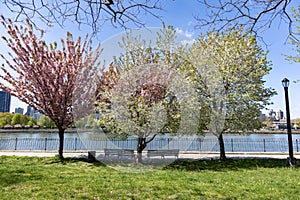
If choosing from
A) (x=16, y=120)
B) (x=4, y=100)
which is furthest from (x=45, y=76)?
(x=4, y=100)

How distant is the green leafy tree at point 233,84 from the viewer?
9.76 meters

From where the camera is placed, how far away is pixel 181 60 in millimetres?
10750

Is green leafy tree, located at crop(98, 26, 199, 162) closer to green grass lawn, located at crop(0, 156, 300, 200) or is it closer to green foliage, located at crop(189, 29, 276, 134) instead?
green foliage, located at crop(189, 29, 276, 134)

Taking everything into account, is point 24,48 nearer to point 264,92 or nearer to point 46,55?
point 46,55

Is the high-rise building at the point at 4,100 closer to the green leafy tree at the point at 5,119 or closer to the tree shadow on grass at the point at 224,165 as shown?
the green leafy tree at the point at 5,119

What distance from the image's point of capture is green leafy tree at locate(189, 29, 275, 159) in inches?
384

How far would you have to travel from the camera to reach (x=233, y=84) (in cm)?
1001

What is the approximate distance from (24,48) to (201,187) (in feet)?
31.8

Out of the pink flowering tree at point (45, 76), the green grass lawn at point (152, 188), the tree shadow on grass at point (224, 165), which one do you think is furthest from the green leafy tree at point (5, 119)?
the tree shadow on grass at point (224, 165)

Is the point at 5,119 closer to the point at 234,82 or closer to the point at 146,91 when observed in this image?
the point at 146,91

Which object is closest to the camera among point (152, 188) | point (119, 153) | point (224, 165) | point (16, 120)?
point (152, 188)

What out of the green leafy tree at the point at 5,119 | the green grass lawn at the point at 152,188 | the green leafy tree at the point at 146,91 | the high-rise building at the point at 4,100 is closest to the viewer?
the green grass lawn at the point at 152,188

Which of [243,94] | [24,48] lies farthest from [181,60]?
[24,48]

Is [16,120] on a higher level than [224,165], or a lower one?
higher
